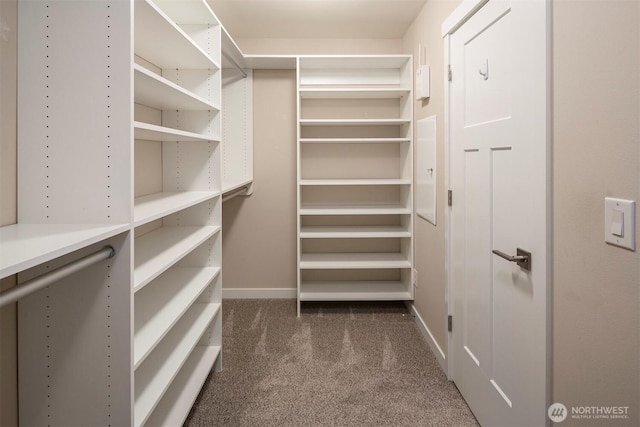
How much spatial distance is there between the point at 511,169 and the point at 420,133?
1486mm

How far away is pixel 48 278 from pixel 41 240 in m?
0.14

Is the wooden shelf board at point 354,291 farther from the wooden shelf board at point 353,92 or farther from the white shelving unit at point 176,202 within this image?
the wooden shelf board at point 353,92

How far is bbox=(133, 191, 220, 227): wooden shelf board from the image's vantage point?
141 cm

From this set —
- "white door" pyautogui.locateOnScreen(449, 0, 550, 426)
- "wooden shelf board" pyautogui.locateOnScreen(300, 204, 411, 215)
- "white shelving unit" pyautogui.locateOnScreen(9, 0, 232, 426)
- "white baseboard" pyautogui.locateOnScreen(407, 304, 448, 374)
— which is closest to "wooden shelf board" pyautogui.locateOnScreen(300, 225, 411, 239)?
"wooden shelf board" pyautogui.locateOnScreen(300, 204, 411, 215)

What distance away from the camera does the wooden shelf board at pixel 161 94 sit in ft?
4.73

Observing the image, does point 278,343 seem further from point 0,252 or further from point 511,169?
point 0,252

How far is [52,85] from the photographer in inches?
47.8

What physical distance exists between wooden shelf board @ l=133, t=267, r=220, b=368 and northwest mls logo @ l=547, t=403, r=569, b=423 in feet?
4.47

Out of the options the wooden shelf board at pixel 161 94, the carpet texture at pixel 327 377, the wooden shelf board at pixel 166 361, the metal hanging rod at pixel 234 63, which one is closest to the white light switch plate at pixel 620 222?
the carpet texture at pixel 327 377

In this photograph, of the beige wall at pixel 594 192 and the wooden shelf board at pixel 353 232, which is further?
the wooden shelf board at pixel 353 232

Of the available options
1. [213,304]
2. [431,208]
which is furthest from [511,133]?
[213,304]

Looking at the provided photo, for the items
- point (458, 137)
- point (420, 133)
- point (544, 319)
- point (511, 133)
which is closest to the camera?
point (544, 319)

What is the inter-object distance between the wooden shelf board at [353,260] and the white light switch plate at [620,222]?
2338 millimetres

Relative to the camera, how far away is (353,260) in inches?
139
